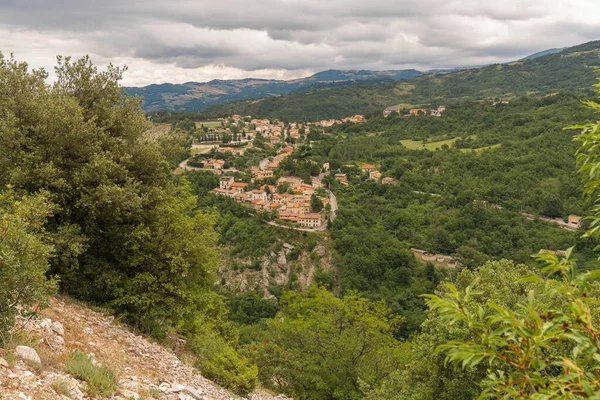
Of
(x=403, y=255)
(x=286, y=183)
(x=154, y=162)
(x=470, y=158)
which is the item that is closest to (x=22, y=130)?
(x=154, y=162)

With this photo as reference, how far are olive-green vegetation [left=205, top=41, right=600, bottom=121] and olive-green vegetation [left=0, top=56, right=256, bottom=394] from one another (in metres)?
146

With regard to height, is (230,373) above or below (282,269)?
above

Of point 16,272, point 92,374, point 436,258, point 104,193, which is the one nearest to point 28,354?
point 92,374

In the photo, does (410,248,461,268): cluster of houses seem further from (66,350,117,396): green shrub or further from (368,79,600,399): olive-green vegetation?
(368,79,600,399): olive-green vegetation

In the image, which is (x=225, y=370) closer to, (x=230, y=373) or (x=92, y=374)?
(x=230, y=373)

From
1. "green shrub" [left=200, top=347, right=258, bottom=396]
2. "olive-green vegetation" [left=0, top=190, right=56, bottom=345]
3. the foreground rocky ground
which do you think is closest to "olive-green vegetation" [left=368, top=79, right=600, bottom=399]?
the foreground rocky ground

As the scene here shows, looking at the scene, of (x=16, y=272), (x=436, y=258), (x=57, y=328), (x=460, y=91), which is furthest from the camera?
(x=460, y=91)

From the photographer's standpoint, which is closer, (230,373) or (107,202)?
(107,202)

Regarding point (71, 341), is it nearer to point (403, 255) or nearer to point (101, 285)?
point (101, 285)

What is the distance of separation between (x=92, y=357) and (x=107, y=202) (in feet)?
12.7

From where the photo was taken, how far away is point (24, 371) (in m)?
4.48

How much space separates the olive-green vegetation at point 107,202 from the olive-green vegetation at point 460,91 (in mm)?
146389

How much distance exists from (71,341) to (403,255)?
44.4 m

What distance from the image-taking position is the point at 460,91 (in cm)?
17100
